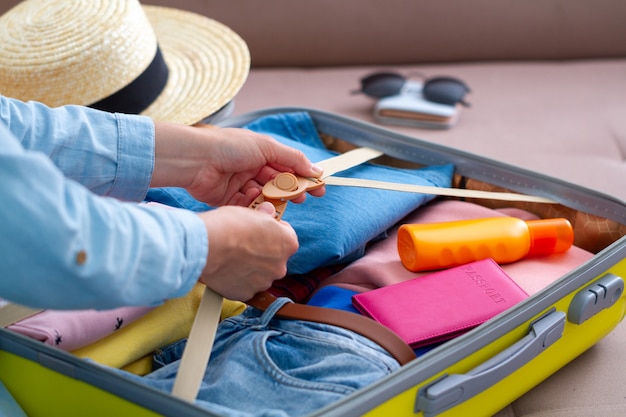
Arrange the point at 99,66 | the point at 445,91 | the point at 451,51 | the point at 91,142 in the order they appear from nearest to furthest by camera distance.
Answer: the point at 91,142 < the point at 99,66 < the point at 445,91 < the point at 451,51

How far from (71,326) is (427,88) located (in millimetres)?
822

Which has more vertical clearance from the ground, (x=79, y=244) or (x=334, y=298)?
(x=79, y=244)

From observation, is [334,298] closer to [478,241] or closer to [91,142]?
[478,241]

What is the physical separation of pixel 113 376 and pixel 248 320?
0.16m

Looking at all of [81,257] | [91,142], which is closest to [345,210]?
[91,142]

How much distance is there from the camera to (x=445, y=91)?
1.28m

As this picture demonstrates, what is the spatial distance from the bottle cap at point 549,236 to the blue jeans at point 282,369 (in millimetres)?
250

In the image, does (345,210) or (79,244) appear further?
(345,210)

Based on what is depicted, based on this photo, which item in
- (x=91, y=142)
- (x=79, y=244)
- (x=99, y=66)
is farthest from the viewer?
(x=99, y=66)

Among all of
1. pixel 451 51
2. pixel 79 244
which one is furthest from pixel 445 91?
pixel 79 244

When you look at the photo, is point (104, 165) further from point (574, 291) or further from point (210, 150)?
point (574, 291)

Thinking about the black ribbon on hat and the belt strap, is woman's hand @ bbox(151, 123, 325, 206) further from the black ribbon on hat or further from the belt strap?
the black ribbon on hat

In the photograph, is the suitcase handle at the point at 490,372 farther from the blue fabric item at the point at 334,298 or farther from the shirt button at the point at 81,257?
the shirt button at the point at 81,257

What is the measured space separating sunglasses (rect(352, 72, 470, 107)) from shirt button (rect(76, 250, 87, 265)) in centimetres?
90
